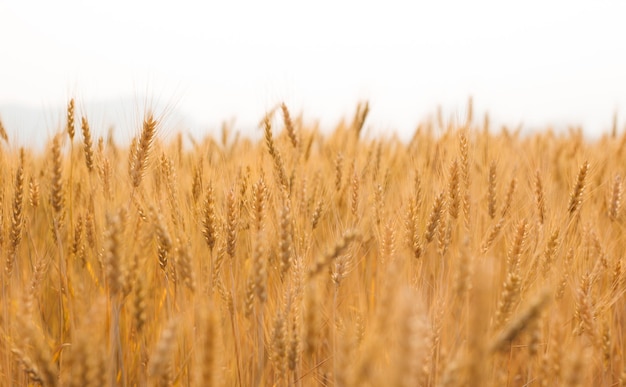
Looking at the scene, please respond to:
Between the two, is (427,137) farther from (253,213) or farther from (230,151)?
(253,213)

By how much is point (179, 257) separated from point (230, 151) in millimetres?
2317

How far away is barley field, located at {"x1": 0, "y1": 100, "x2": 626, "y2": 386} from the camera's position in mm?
854

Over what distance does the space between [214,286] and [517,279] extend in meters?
0.84

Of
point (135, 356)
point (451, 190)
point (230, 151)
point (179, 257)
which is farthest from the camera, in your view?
point (230, 151)

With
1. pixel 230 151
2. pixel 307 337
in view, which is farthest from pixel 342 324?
pixel 230 151

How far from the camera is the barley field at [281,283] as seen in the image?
0.85m

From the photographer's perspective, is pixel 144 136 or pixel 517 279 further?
pixel 144 136

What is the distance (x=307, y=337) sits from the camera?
3.05 ft

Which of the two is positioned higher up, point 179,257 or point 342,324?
point 179,257

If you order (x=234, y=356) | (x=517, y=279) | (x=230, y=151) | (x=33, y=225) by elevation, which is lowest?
(x=234, y=356)

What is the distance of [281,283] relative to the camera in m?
1.46

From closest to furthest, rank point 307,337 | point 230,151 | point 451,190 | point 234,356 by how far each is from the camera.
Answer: point 307,337 < point 234,356 < point 451,190 < point 230,151

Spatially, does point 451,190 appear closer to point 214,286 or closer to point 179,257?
point 214,286

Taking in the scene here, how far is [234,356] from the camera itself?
144 centimetres
